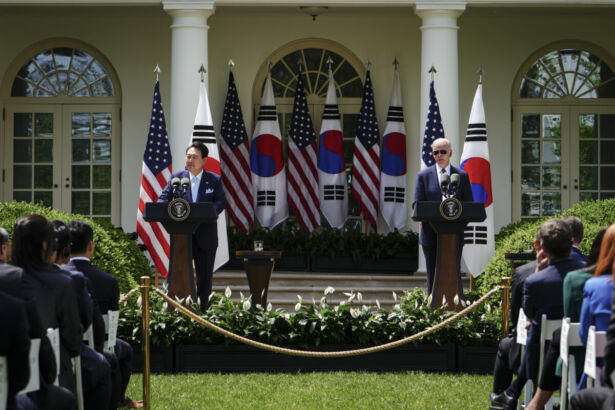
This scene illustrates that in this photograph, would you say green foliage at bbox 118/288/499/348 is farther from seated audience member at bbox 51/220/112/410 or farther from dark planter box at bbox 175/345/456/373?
seated audience member at bbox 51/220/112/410

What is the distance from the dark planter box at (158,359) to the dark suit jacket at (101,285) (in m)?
2.37

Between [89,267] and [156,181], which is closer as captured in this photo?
[89,267]

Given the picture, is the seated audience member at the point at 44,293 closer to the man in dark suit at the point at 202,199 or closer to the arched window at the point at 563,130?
the man in dark suit at the point at 202,199

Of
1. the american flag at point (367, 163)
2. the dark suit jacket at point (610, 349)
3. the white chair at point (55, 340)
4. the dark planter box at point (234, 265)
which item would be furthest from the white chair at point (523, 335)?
the american flag at point (367, 163)

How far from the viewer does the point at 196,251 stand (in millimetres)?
10680

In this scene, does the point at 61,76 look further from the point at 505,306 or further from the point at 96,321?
the point at 96,321

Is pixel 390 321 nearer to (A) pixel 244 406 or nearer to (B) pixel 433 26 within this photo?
(A) pixel 244 406

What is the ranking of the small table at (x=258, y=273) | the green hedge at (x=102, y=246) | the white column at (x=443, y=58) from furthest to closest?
1. the white column at (x=443, y=58)
2. the small table at (x=258, y=273)
3. the green hedge at (x=102, y=246)

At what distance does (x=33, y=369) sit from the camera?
499 cm

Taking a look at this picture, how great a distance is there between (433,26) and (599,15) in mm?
3921

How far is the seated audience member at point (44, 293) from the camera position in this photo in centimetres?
510

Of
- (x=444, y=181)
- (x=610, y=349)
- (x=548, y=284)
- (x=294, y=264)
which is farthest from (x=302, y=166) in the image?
(x=610, y=349)

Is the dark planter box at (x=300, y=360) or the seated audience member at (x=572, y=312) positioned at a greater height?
the seated audience member at (x=572, y=312)

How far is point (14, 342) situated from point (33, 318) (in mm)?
236
